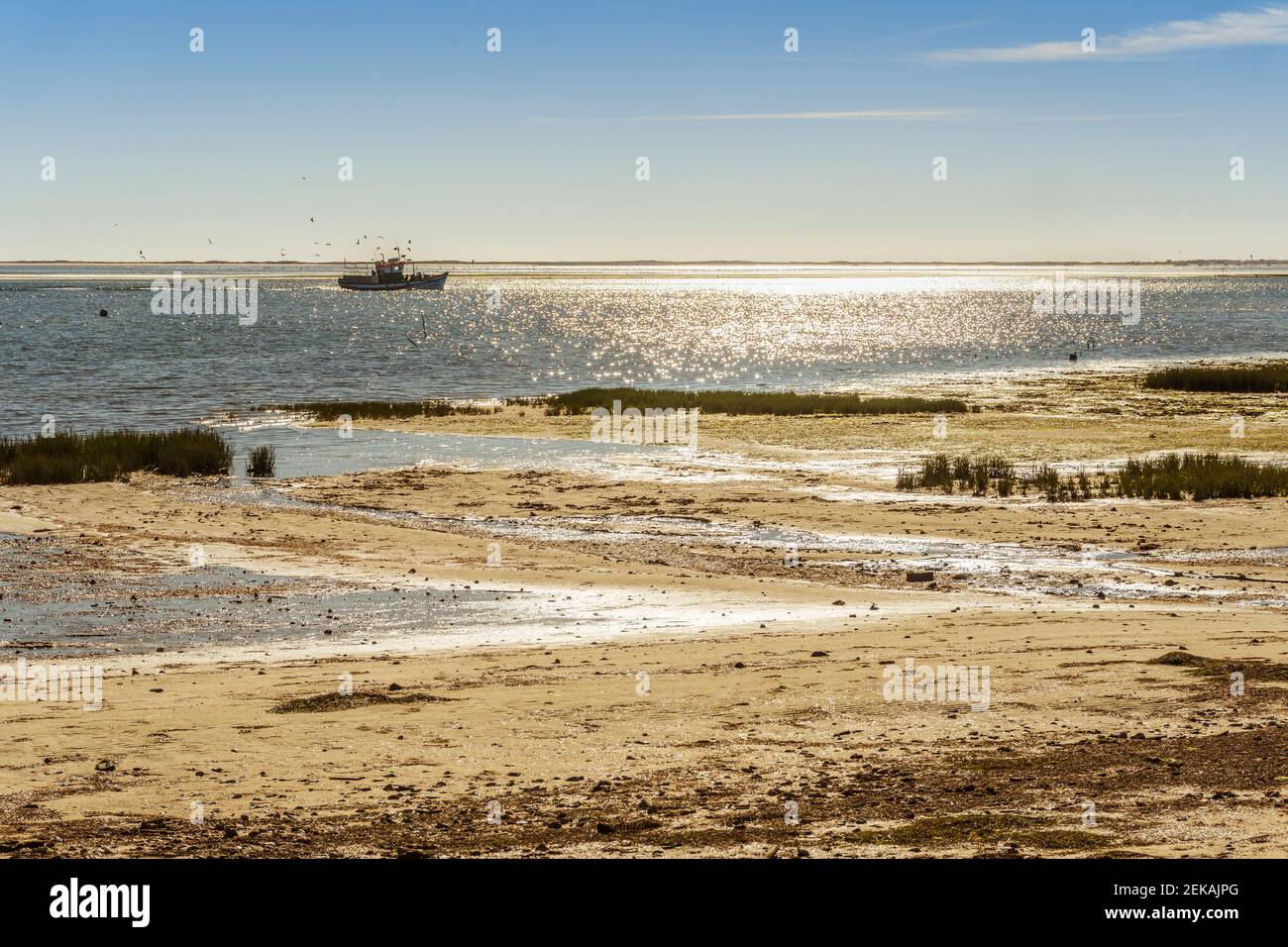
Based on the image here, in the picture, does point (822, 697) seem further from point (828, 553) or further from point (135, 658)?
point (828, 553)

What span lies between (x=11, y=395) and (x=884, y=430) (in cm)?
4432

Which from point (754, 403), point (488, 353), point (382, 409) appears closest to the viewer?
point (382, 409)

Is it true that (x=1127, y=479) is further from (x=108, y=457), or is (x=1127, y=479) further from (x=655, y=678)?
(x=108, y=457)

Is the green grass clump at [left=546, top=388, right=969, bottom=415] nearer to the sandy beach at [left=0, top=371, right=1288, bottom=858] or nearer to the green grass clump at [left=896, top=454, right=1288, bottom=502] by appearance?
the green grass clump at [left=896, top=454, right=1288, bottom=502]

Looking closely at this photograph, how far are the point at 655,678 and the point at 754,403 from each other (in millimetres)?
40719

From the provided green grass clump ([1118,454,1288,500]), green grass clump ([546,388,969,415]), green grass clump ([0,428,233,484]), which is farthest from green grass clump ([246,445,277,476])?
green grass clump ([1118,454,1288,500])

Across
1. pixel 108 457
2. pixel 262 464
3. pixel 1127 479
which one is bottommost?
pixel 1127 479

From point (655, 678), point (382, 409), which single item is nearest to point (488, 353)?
point (382, 409)

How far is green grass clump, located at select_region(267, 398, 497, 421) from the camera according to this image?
174ft

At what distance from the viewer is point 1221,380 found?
61.9m

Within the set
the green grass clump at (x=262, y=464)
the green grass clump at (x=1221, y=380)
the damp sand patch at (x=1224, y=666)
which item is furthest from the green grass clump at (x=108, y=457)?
the green grass clump at (x=1221, y=380)

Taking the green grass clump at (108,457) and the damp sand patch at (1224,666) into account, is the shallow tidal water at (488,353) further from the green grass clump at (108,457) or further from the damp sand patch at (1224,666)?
the damp sand patch at (1224,666)
